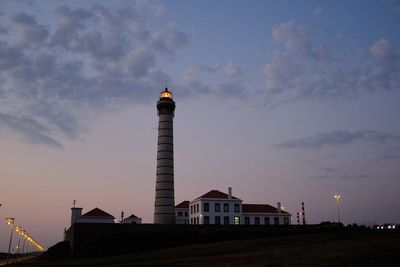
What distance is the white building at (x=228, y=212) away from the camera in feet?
231

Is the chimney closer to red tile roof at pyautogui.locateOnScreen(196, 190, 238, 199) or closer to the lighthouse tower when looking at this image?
the lighthouse tower

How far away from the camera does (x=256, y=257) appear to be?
2783 cm

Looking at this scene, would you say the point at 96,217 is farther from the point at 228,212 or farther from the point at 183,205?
the point at 228,212

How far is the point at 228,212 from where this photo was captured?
2810 inches

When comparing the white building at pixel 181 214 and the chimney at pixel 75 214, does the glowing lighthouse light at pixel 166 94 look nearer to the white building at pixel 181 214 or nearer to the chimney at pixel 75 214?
the white building at pixel 181 214

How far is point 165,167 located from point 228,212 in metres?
16.6

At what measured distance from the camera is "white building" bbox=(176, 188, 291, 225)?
7031 centimetres

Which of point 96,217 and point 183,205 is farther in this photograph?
point 183,205

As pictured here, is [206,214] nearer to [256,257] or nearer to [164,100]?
[164,100]

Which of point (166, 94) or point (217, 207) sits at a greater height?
point (166, 94)

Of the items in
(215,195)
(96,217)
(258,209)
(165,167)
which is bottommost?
(96,217)

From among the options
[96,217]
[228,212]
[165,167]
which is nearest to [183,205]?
[228,212]

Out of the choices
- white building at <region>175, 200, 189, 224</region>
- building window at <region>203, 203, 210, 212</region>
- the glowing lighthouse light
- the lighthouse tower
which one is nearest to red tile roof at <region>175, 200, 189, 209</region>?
white building at <region>175, 200, 189, 224</region>

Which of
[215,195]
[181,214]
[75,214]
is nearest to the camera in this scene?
[215,195]
